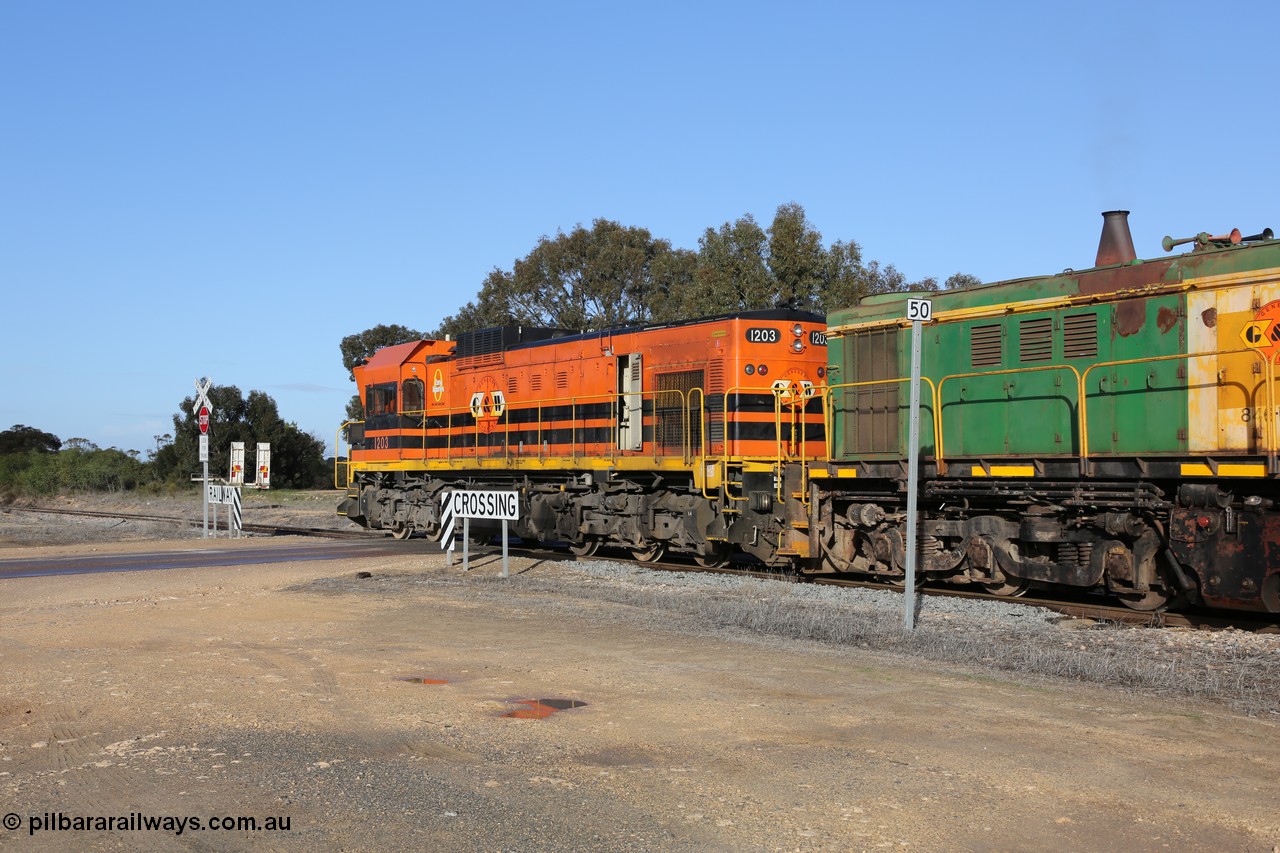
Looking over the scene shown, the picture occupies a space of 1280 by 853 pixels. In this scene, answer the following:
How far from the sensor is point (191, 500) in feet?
177

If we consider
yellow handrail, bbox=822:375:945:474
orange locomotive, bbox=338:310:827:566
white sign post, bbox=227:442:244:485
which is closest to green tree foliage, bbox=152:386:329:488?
white sign post, bbox=227:442:244:485

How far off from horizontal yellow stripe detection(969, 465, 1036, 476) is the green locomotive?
2 cm

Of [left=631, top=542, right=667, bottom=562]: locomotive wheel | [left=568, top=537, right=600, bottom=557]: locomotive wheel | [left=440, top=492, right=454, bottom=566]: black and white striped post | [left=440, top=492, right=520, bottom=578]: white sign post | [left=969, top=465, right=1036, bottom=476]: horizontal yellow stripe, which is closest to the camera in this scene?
[left=969, top=465, right=1036, bottom=476]: horizontal yellow stripe

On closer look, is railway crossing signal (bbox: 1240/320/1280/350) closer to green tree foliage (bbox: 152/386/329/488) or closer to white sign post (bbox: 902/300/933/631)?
white sign post (bbox: 902/300/933/631)

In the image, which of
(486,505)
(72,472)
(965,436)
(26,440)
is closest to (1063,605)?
(965,436)

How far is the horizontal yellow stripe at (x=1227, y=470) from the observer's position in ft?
36.2

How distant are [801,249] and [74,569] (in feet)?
82.6

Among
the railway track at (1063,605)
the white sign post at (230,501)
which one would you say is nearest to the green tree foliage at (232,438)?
the white sign post at (230,501)

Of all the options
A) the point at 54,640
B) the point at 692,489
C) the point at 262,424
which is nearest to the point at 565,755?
the point at 54,640

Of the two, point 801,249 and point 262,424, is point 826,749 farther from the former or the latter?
point 262,424

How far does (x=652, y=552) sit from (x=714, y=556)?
65.1 inches

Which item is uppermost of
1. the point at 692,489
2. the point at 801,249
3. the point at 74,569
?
the point at 801,249

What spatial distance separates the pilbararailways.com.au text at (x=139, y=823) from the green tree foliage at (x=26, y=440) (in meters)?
98.3

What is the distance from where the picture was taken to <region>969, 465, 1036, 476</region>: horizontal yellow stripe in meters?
13.1
